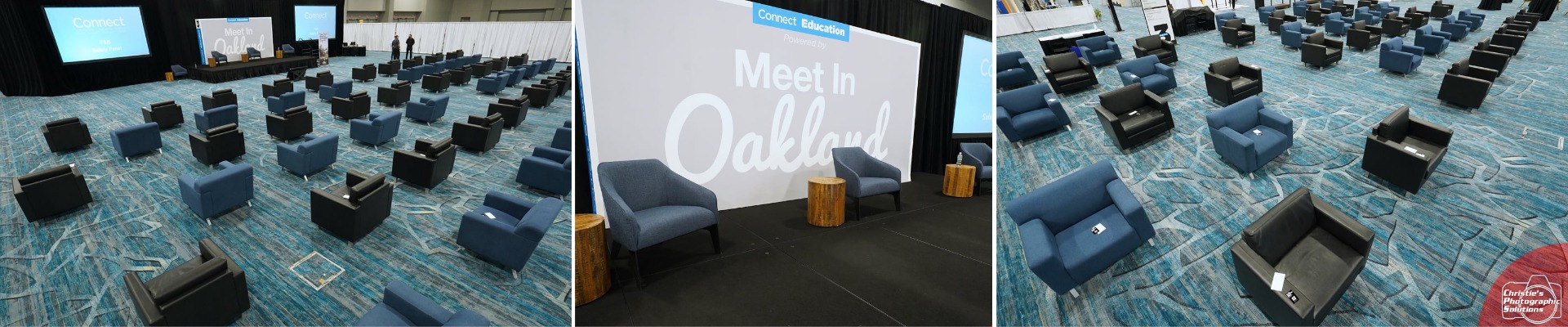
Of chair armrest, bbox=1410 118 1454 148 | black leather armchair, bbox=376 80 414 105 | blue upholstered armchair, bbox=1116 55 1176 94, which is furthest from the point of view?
black leather armchair, bbox=376 80 414 105

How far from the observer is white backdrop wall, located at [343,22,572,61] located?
19.4 meters

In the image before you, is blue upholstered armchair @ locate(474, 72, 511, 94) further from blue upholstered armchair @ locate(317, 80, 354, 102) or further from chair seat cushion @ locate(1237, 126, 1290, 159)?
chair seat cushion @ locate(1237, 126, 1290, 159)

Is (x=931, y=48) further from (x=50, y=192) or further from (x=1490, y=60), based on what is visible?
(x=50, y=192)

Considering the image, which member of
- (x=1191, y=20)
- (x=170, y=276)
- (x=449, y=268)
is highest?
(x=1191, y=20)

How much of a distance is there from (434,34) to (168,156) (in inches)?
681

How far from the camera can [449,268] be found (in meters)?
3.96

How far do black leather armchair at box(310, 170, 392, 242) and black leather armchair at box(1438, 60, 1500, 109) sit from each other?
9518 millimetres

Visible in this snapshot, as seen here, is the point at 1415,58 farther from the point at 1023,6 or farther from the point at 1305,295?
the point at 1305,295

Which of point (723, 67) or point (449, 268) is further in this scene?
point (723, 67)

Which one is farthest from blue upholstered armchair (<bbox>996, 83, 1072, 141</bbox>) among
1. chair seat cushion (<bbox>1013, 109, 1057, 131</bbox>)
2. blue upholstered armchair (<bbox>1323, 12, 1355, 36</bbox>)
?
blue upholstered armchair (<bbox>1323, 12, 1355, 36</bbox>)

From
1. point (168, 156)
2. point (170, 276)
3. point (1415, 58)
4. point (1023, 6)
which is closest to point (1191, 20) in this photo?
point (1023, 6)

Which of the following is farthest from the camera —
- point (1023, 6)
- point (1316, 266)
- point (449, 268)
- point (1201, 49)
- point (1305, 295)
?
point (1023, 6)

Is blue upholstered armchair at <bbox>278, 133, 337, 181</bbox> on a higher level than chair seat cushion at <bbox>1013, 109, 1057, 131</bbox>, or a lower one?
lower

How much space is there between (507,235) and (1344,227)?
14.8ft
